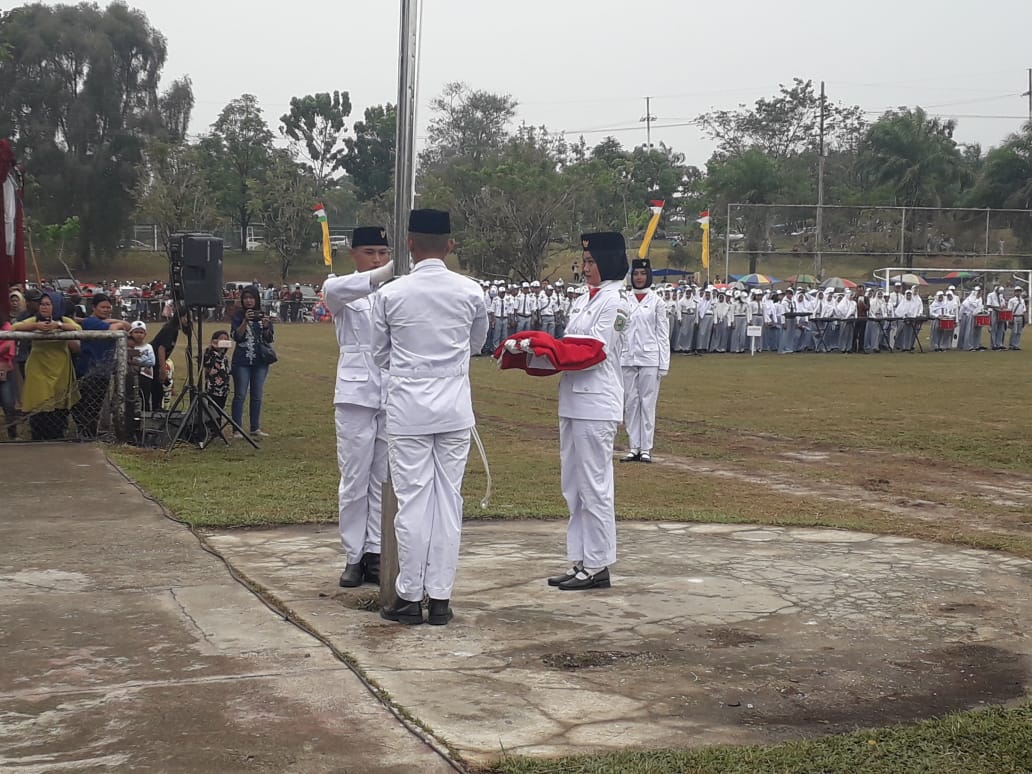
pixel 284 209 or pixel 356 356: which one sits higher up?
pixel 284 209

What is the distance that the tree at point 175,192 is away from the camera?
61.3m

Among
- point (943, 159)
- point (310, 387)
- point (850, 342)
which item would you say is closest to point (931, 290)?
point (943, 159)

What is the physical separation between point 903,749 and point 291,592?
3534 mm

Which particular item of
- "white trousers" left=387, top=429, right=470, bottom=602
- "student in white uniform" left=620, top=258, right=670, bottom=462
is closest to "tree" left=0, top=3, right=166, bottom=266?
"student in white uniform" left=620, top=258, right=670, bottom=462

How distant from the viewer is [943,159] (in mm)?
61875

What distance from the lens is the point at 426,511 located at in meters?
6.24

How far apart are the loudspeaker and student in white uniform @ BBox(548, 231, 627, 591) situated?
6923 millimetres

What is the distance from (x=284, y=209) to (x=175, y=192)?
6742 mm

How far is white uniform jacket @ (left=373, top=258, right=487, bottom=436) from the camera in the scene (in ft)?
20.4

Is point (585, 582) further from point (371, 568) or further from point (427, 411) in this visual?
point (427, 411)

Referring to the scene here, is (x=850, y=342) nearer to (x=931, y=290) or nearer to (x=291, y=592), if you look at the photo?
(x=931, y=290)

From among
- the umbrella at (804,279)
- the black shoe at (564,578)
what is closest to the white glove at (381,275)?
the black shoe at (564,578)

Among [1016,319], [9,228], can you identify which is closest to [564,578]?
[9,228]

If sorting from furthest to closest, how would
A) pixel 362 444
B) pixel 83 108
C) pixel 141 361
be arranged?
pixel 83 108 → pixel 141 361 → pixel 362 444
